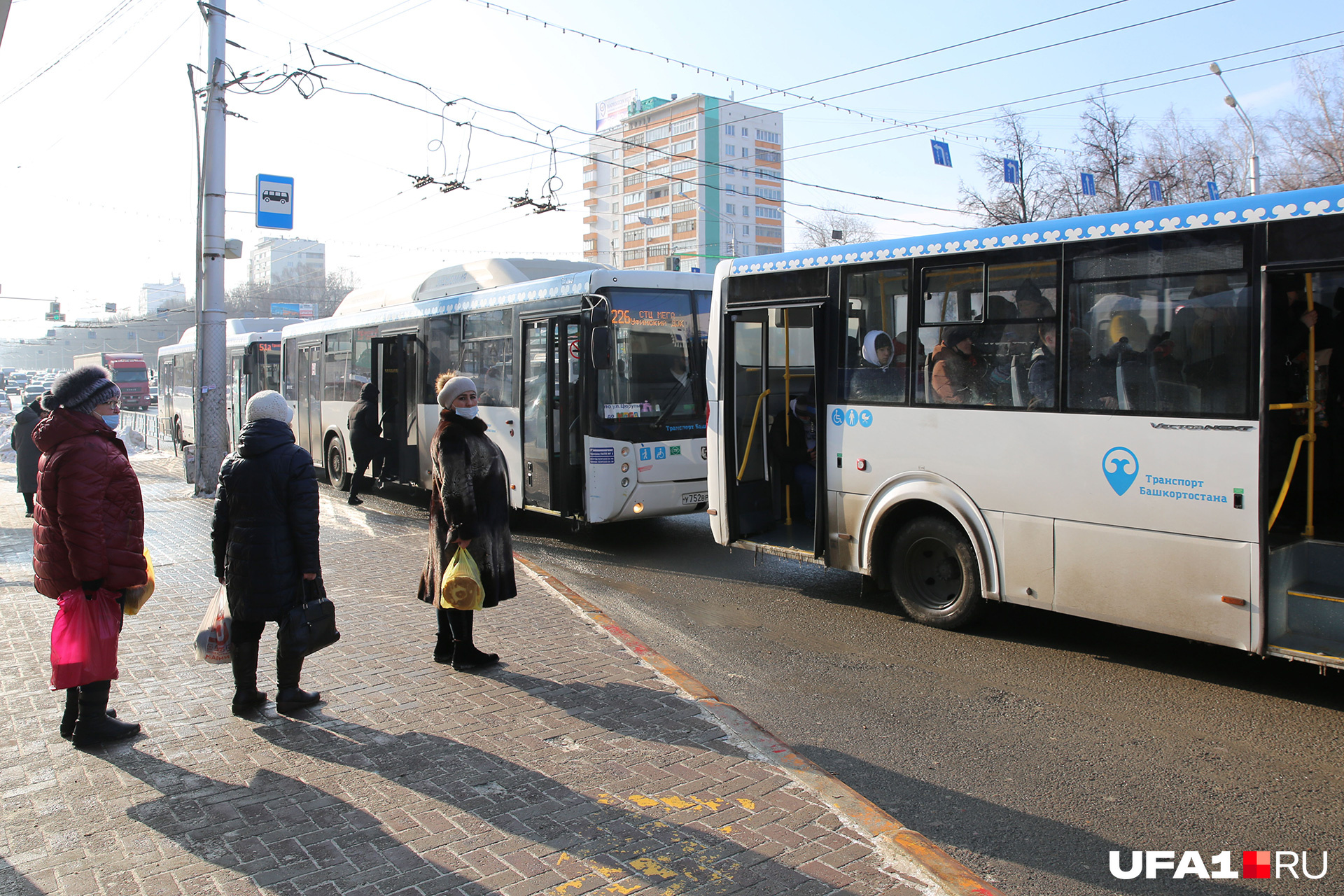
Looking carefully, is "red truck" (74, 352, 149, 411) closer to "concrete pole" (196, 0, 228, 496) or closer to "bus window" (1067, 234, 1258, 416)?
"concrete pole" (196, 0, 228, 496)

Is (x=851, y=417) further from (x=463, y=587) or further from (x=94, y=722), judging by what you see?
(x=94, y=722)

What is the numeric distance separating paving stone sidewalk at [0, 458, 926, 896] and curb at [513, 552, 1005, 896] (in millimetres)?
76

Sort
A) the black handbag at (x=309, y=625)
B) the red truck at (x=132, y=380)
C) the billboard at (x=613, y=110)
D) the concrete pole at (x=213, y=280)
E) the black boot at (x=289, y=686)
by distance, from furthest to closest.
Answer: the billboard at (x=613, y=110) → the red truck at (x=132, y=380) → the concrete pole at (x=213, y=280) → the black boot at (x=289, y=686) → the black handbag at (x=309, y=625)

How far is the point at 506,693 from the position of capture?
18.2 feet

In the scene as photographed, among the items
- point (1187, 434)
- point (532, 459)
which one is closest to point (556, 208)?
point (532, 459)

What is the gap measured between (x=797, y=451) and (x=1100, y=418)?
3.44m

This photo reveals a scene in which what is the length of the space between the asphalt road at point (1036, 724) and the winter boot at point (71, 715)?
247 centimetres

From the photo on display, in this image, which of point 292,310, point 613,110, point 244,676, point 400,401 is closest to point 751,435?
point 244,676

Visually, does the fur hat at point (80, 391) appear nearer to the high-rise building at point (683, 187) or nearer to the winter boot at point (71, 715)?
the winter boot at point (71, 715)

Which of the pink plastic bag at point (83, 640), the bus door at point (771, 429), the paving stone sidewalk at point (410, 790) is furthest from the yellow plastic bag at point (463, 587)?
the bus door at point (771, 429)

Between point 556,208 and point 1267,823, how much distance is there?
1786 cm

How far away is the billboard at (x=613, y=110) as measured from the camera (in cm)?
11519

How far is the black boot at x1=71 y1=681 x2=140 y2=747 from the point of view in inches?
186

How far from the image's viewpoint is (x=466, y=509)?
5688 mm
